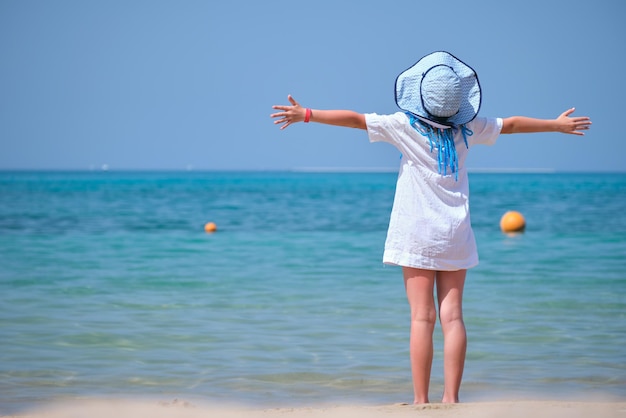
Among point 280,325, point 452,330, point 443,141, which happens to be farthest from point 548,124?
point 280,325

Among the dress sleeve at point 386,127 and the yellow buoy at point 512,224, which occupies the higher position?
the dress sleeve at point 386,127

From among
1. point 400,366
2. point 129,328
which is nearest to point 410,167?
point 400,366

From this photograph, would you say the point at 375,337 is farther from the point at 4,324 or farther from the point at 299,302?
the point at 4,324

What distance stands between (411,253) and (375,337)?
3.02 metres

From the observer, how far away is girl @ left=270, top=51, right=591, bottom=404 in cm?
402

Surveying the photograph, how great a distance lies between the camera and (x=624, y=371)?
234 inches

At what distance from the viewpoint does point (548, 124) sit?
169 inches

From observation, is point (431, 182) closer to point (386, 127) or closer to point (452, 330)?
point (386, 127)

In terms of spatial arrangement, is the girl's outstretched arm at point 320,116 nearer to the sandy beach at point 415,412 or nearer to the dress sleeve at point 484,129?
the dress sleeve at point 484,129

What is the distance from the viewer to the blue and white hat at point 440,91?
158 inches

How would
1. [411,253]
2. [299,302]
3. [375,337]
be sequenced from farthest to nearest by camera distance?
[299,302] → [375,337] → [411,253]

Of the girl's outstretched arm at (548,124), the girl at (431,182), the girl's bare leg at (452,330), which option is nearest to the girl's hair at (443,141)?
the girl at (431,182)

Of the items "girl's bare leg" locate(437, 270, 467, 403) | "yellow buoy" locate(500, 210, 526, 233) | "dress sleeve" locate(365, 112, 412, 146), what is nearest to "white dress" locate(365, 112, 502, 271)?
"dress sleeve" locate(365, 112, 412, 146)

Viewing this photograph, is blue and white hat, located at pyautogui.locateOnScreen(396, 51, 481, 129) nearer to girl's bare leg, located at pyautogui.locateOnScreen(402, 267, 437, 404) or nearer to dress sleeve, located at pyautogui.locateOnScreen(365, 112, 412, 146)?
dress sleeve, located at pyautogui.locateOnScreen(365, 112, 412, 146)
